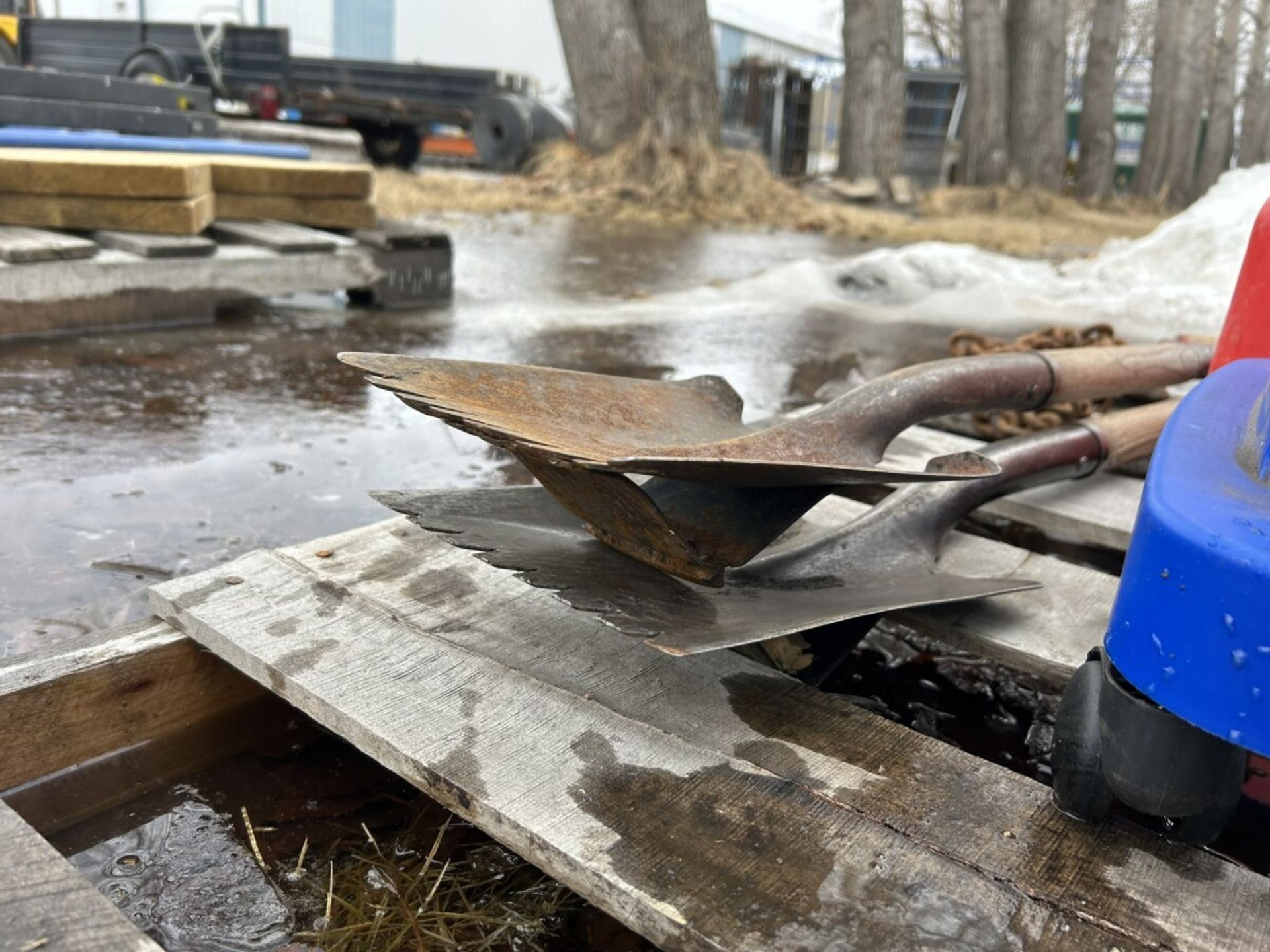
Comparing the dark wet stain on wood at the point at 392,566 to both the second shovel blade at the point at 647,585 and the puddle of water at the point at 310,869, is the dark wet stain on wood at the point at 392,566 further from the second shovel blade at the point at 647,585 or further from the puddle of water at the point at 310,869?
the puddle of water at the point at 310,869

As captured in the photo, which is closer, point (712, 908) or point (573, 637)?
point (712, 908)

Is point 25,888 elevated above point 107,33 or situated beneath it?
situated beneath

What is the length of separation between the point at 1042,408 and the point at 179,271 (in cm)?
318

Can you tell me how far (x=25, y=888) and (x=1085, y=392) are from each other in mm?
2216

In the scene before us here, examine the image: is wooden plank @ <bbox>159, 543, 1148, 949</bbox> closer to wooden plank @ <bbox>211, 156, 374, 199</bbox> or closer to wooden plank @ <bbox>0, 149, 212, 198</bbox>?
wooden plank @ <bbox>0, 149, 212, 198</bbox>

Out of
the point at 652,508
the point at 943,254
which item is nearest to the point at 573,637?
the point at 652,508

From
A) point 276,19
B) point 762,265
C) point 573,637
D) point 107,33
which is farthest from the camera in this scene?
point 276,19

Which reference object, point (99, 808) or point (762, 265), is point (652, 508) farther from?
point (762, 265)

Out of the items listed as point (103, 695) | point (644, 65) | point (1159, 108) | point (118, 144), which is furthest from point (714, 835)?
point (1159, 108)

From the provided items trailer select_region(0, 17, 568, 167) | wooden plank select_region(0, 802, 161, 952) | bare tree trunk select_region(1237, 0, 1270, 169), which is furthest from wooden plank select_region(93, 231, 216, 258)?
bare tree trunk select_region(1237, 0, 1270, 169)

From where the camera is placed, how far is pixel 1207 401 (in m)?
1.38

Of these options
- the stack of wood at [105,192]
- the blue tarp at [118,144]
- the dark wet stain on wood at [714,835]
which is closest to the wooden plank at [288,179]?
the stack of wood at [105,192]

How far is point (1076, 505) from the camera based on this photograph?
2.50 m

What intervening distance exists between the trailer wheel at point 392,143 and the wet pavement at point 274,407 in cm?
895
